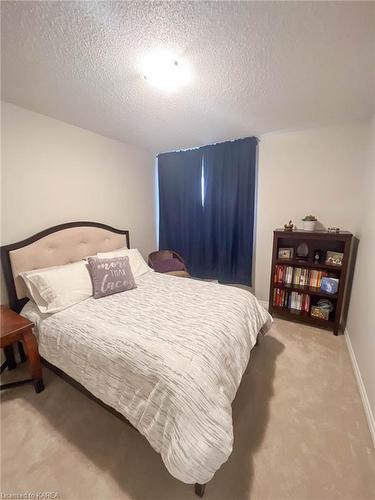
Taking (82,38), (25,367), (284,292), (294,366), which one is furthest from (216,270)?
(82,38)

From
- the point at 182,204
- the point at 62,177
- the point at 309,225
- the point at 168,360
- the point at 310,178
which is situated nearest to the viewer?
the point at 168,360

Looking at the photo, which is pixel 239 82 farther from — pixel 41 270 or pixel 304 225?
pixel 41 270

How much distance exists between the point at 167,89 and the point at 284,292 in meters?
2.48

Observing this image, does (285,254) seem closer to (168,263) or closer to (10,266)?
(168,263)

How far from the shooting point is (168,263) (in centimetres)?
309

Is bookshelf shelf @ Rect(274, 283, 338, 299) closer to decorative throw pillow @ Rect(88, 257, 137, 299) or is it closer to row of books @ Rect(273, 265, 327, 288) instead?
row of books @ Rect(273, 265, 327, 288)

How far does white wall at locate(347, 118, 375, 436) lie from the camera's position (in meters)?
1.52

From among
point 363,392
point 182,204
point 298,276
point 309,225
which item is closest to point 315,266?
point 298,276

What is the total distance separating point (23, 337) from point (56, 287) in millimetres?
414

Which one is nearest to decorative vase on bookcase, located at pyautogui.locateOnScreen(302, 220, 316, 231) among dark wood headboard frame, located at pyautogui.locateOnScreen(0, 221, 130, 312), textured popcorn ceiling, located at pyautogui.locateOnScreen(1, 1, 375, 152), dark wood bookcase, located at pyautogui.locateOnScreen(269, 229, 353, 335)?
dark wood bookcase, located at pyautogui.locateOnScreen(269, 229, 353, 335)

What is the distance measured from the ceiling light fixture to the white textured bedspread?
1.73m

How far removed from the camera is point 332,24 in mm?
Result: 1073

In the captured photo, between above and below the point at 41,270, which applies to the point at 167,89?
above

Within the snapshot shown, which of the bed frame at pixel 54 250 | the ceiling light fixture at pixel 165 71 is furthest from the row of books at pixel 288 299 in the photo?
the ceiling light fixture at pixel 165 71
